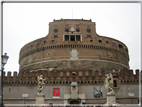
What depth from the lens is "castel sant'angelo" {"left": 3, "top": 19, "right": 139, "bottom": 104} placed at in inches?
1380

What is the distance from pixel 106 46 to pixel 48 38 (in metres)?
13.2

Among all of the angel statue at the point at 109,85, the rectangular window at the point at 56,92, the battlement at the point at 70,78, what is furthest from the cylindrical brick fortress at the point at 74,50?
the angel statue at the point at 109,85

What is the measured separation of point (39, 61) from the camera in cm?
4481

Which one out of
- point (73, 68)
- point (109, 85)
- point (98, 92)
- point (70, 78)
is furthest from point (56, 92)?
point (109, 85)

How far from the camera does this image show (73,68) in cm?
4188

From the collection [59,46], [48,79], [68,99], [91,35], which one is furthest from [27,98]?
[91,35]

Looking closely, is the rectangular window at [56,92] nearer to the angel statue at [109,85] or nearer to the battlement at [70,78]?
the battlement at [70,78]

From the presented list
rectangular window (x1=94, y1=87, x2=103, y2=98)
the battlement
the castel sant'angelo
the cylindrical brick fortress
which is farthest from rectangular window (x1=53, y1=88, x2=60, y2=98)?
the cylindrical brick fortress

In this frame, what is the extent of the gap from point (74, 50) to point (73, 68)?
13.6 ft

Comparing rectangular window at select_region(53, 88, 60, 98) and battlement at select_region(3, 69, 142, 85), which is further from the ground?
battlement at select_region(3, 69, 142, 85)

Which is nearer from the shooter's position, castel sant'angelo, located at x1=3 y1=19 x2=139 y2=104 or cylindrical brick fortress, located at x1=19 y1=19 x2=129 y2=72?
castel sant'angelo, located at x1=3 y1=19 x2=139 y2=104

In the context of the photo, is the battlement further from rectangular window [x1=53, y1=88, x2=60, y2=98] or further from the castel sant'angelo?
rectangular window [x1=53, y1=88, x2=60, y2=98]

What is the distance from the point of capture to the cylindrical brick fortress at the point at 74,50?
4291cm

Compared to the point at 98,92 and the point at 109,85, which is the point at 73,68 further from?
the point at 109,85
